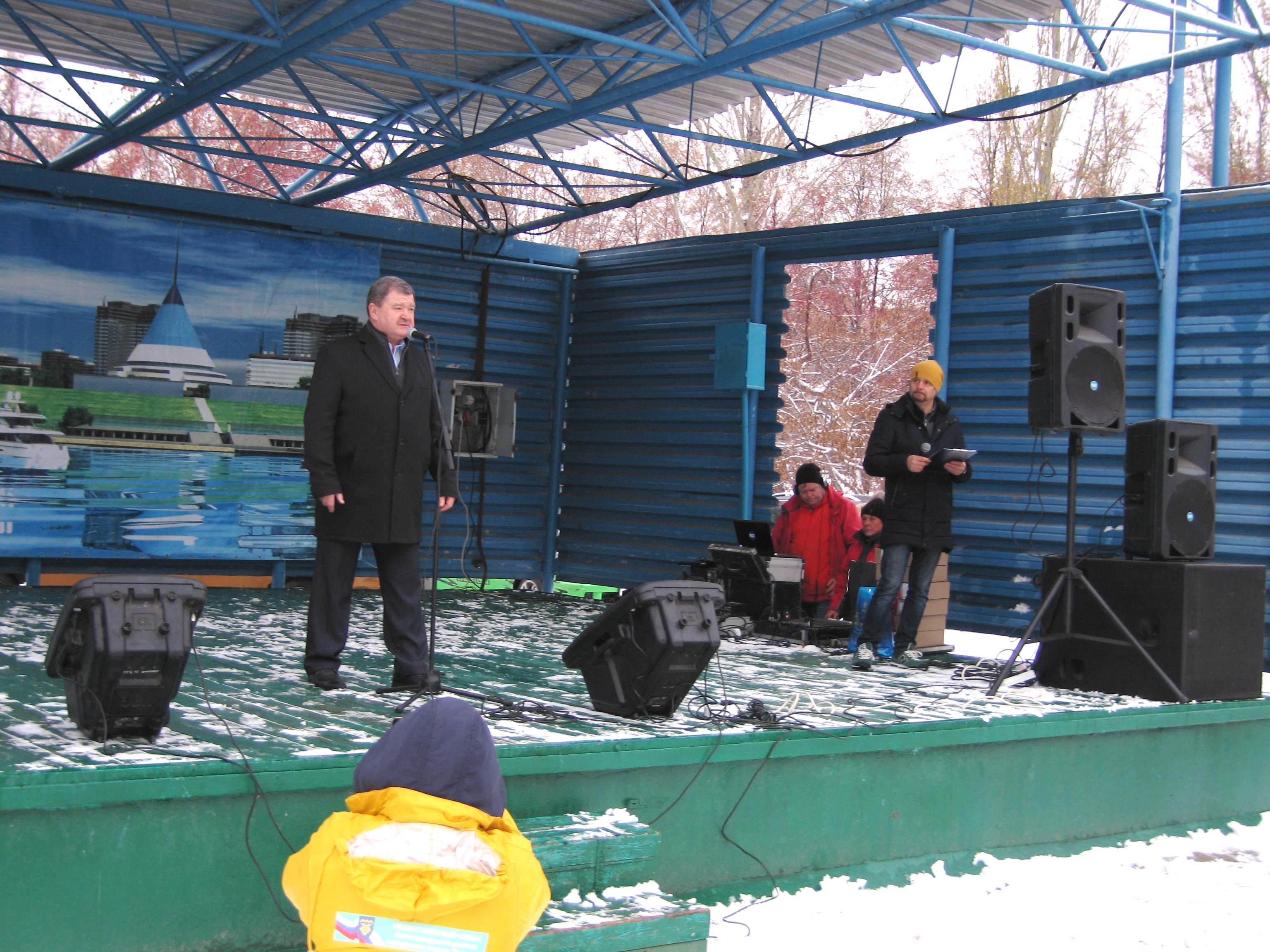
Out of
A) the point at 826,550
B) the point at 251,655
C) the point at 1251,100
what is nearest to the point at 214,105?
the point at 251,655

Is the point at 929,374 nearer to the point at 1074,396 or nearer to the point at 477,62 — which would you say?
the point at 1074,396

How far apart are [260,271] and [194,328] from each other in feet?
2.19

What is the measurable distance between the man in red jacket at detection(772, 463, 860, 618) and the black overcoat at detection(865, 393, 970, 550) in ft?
4.51

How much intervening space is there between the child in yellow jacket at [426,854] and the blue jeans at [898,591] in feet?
14.3

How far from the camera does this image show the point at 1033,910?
4.63m

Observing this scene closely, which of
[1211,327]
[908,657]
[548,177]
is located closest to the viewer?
[908,657]

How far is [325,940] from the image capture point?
2.07 m

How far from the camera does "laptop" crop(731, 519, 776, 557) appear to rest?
25.3 ft

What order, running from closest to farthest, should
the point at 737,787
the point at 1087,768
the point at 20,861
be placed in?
the point at 20,861 < the point at 737,787 < the point at 1087,768

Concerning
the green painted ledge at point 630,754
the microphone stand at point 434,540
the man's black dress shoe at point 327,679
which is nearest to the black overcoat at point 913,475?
the green painted ledge at point 630,754

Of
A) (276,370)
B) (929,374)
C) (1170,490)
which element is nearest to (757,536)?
(929,374)

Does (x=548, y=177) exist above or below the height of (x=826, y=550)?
above

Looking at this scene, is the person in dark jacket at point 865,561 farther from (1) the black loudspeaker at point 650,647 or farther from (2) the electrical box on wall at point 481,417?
(2) the electrical box on wall at point 481,417

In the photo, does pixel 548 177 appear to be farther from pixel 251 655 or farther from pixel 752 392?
pixel 251 655
